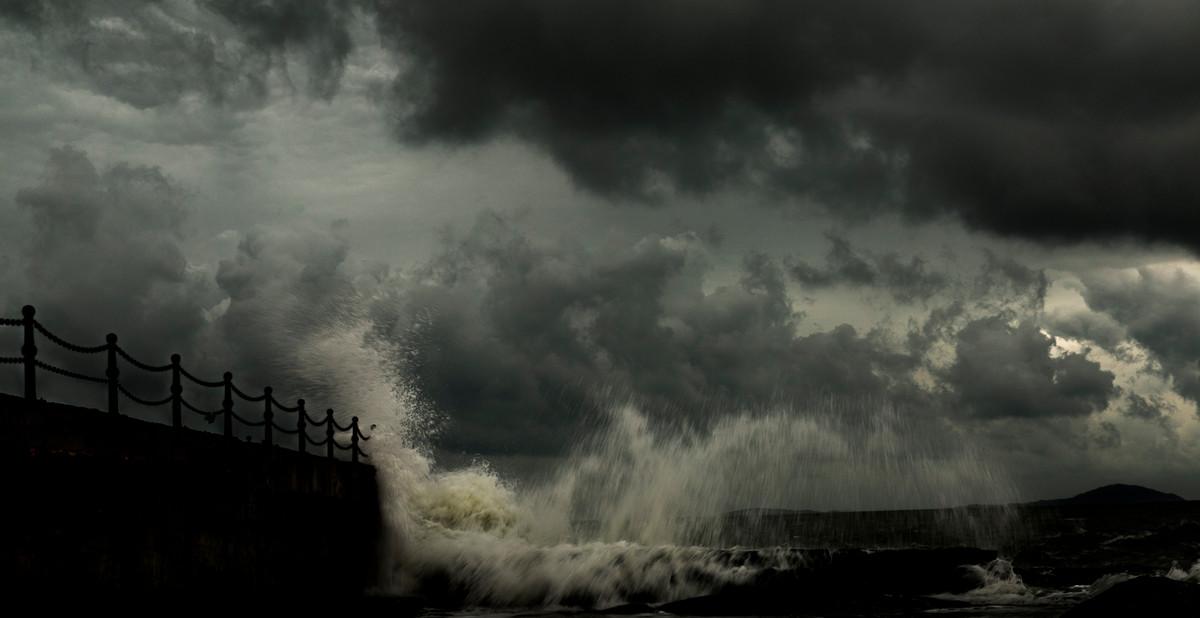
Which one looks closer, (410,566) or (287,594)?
(287,594)

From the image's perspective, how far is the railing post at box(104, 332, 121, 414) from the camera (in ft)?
41.9

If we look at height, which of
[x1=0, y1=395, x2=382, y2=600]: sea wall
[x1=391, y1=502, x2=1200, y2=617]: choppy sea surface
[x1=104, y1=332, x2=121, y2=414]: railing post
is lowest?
[x1=391, y1=502, x2=1200, y2=617]: choppy sea surface

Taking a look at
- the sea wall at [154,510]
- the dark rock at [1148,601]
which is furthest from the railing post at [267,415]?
the dark rock at [1148,601]

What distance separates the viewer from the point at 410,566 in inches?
963

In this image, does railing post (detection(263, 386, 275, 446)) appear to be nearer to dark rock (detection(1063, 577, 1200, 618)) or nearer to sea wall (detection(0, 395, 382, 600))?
sea wall (detection(0, 395, 382, 600))

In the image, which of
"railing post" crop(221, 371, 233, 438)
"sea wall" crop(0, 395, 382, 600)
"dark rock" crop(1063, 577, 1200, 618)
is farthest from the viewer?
"railing post" crop(221, 371, 233, 438)

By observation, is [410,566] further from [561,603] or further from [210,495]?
[210,495]

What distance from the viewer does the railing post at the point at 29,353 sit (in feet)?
37.6

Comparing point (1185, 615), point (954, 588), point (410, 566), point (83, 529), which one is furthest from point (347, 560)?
point (1185, 615)

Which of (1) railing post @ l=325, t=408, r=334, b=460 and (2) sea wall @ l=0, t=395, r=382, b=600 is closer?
(2) sea wall @ l=0, t=395, r=382, b=600

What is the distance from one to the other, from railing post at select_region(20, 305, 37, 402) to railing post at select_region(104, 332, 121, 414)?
127 cm

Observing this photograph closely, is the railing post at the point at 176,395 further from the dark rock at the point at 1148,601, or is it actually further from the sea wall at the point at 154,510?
the dark rock at the point at 1148,601

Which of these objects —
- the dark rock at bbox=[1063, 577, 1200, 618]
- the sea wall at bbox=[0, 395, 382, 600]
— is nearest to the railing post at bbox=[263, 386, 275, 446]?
the sea wall at bbox=[0, 395, 382, 600]

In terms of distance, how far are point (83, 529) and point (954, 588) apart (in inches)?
647
